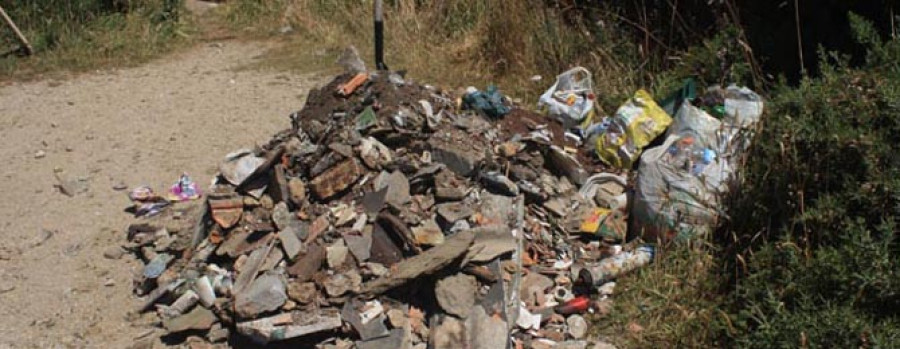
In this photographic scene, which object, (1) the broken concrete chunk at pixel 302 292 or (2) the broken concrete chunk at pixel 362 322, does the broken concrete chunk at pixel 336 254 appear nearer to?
(1) the broken concrete chunk at pixel 302 292

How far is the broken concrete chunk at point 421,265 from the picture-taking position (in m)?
3.70

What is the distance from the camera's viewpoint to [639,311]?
374cm

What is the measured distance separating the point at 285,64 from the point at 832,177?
17.9ft

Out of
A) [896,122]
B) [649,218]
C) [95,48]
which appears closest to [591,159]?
[649,218]

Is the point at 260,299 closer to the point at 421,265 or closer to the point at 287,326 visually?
the point at 287,326

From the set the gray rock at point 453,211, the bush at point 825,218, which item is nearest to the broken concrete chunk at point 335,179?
the gray rock at point 453,211

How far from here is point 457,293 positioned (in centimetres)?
369

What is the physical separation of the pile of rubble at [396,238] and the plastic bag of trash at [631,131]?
112 mm

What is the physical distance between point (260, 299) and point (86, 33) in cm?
575

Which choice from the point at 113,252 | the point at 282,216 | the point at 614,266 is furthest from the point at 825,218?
the point at 113,252

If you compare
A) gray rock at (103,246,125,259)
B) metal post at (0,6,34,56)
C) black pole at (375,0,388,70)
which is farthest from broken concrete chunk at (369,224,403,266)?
metal post at (0,6,34,56)

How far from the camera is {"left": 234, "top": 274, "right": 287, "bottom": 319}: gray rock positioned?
3.68m

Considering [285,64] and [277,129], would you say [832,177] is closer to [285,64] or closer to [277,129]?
[277,129]

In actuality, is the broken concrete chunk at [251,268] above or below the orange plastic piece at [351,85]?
below
